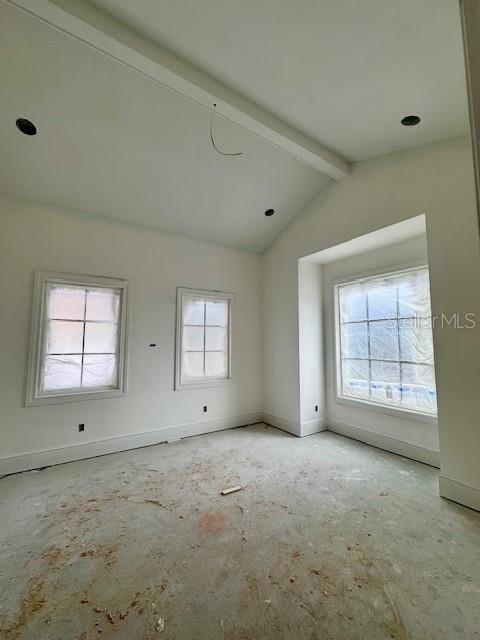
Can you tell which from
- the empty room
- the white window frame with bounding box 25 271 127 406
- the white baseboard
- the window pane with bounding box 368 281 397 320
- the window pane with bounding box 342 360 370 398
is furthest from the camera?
the white baseboard

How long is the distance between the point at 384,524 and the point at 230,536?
1.17m

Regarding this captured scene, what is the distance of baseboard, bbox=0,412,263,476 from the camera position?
2908 millimetres

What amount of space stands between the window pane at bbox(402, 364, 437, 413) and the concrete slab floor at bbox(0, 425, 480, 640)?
66 centimetres

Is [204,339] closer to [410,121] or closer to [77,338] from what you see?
[77,338]

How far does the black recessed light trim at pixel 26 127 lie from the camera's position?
7.95ft

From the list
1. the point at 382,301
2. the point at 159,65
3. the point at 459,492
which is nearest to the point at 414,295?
the point at 382,301

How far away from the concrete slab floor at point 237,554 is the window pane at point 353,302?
6.20 ft

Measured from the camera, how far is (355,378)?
3.88 metres

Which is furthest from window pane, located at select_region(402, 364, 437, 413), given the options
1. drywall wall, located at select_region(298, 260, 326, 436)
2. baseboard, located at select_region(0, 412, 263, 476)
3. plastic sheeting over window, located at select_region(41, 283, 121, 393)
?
plastic sheeting over window, located at select_region(41, 283, 121, 393)

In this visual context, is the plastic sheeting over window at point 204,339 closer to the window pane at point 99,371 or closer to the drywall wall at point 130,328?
the drywall wall at point 130,328

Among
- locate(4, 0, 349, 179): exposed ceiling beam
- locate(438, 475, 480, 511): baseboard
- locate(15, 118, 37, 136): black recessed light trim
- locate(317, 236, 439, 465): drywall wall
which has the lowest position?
locate(438, 475, 480, 511): baseboard

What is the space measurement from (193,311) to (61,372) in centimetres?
184

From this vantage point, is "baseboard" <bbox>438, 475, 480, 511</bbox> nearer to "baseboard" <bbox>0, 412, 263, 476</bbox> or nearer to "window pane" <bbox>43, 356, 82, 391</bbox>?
"baseboard" <bbox>0, 412, 263, 476</bbox>

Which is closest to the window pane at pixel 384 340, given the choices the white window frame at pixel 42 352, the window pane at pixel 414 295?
the window pane at pixel 414 295
